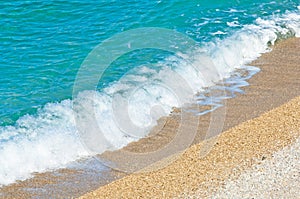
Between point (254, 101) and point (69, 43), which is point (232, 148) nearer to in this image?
point (254, 101)

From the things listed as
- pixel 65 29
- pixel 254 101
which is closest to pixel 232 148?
pixel 254 101

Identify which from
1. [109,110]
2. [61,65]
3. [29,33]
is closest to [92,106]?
[109,110]

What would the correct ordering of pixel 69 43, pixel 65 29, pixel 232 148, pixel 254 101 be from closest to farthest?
pixel 232 148
pixel 254 101
pixel 69 43
pixel 65 29

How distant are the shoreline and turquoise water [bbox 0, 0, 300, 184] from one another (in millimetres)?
328

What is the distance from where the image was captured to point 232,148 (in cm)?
801

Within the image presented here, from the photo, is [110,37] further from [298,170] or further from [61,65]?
[298,170]

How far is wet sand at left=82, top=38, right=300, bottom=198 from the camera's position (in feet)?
23.5

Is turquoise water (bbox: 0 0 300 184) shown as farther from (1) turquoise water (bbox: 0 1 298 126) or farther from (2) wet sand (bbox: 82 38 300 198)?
(2) wet sand (bbox: 82 38 300 198)

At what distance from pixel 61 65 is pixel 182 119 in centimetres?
325

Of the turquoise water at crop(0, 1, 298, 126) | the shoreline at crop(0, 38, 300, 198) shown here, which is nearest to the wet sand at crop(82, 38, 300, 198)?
the shoreline at crop(0, 38, 300, 198)

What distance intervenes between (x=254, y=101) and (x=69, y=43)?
4.45m

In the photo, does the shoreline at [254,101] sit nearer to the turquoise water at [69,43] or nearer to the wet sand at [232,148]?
the wet sand at [232,148]

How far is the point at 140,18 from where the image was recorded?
14.3 meters

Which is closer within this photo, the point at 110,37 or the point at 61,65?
the point at 61,65
